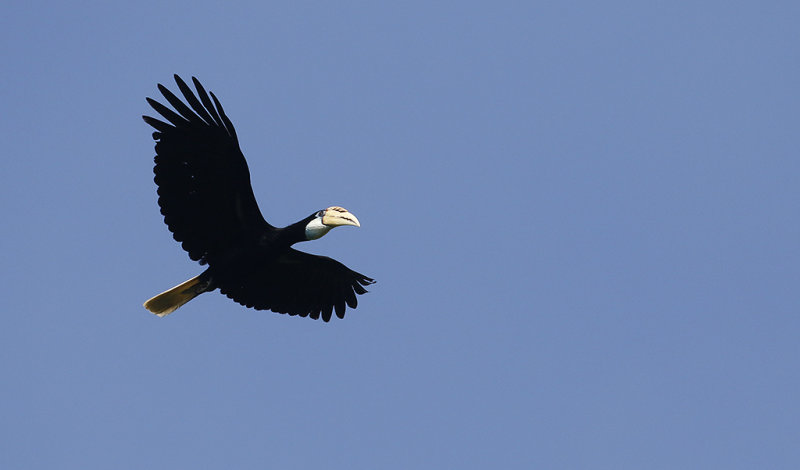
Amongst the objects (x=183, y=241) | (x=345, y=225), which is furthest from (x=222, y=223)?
(x=345, y=225)

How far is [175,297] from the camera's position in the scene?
780 inches

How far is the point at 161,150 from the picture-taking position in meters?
18.6

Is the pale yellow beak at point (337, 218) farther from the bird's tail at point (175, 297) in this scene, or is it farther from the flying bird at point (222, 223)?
the bird's tail at point (175, 297)

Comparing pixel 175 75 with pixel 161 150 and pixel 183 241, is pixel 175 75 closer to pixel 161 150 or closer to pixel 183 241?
pixel 161 150

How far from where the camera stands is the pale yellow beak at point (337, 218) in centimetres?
1953

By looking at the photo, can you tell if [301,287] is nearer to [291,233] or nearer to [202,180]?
[291,233]

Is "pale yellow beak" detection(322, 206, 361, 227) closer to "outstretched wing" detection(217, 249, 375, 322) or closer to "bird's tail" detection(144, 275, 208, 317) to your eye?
"outstretched wing" detection(217, 249, 375, 322)

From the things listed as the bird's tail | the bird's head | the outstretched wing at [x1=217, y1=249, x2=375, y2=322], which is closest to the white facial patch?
the bird's head

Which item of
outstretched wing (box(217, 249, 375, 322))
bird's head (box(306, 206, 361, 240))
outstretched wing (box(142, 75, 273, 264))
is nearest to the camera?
outstretched wing (box(142, 75, 273, 264))

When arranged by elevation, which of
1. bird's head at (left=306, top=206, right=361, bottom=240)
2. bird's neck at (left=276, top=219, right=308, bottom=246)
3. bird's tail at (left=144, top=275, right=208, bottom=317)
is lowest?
bird's tail at (left=144, top=275, right=208, bottom=317)

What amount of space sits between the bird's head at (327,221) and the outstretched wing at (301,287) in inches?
35.4

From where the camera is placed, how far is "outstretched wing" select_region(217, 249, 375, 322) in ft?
67.1

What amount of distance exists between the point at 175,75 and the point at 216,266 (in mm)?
3018

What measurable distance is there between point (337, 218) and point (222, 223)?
1.75 m
